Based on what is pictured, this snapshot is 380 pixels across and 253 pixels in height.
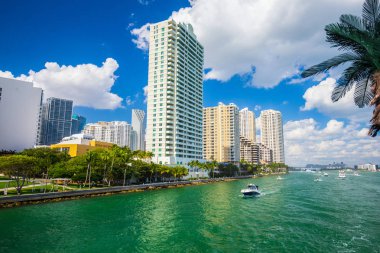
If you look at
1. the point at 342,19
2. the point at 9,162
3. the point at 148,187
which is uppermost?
the point at 342,19

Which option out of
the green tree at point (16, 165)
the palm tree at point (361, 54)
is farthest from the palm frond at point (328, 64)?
the green tree at point (16, 165)

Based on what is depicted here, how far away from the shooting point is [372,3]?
262 inches

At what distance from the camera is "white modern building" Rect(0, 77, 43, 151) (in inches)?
4934

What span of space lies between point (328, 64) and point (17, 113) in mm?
154570

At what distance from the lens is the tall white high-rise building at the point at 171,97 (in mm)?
147125

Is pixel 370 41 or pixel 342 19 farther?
pixel 342 19

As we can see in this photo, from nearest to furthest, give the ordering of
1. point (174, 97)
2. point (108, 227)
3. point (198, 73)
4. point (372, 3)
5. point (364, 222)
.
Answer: point (372, 3), point (108, 227), point (364, 222), point (174, 97), point (198, 73)

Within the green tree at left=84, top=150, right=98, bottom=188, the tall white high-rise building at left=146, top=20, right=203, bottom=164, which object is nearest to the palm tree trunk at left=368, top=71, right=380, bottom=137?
the green tree at left=84, top=150, right=98, bottom=188

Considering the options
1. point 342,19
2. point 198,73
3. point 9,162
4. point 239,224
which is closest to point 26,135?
point 9,162

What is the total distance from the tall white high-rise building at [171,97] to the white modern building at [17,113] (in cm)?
6195

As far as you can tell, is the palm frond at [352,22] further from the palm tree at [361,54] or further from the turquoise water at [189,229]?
the turquoise water at [189,229]

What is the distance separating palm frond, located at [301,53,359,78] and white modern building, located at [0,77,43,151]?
489 ft

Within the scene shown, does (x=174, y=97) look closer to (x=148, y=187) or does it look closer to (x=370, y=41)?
(x=148, y=187)

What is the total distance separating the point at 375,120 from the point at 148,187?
9276 cm
